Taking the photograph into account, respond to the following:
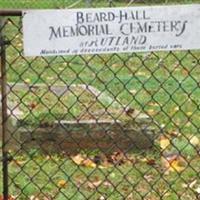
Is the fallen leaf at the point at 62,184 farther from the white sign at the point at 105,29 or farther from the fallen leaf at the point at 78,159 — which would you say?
the white sign at the point at 105,29

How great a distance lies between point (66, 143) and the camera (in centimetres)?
616

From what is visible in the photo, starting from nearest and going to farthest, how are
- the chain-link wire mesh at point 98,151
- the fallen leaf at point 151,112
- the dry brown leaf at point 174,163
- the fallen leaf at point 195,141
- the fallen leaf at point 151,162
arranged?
the chain-link wire mesh at point 98,151, the dry brown leaf at point 174,163, the fallen leaf at point 151,162, the fallen leaf at point 195,141, the fallen leaf at point 151,112

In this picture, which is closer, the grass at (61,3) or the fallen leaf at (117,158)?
the fallen leaf at (117,158)

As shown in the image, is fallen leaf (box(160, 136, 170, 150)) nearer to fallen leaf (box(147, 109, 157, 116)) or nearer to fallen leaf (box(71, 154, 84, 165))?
fallen leaf (box(71, 154, 84, 165))

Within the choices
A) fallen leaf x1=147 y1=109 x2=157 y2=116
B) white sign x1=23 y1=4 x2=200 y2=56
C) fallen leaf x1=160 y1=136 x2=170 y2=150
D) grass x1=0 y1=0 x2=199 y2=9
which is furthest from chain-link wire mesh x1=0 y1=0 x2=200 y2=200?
grass x1=0 y1=0 x2=199 y2=9

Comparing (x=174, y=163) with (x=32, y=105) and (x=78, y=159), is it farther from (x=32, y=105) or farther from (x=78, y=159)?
(x=32, y=105)

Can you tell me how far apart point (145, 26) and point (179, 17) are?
18 cm

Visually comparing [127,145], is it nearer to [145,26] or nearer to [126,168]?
[126,168]

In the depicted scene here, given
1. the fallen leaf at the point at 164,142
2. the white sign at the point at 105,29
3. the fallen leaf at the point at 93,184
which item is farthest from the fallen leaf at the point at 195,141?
the white sign at the point at 105,29

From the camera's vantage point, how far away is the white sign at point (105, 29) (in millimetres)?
4082

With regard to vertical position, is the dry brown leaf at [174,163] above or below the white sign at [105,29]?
below

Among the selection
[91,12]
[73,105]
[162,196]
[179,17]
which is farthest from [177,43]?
[73,105]

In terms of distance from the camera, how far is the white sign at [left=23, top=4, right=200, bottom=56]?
161 inches

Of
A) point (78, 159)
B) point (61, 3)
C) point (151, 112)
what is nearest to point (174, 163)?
point (78, 159)
